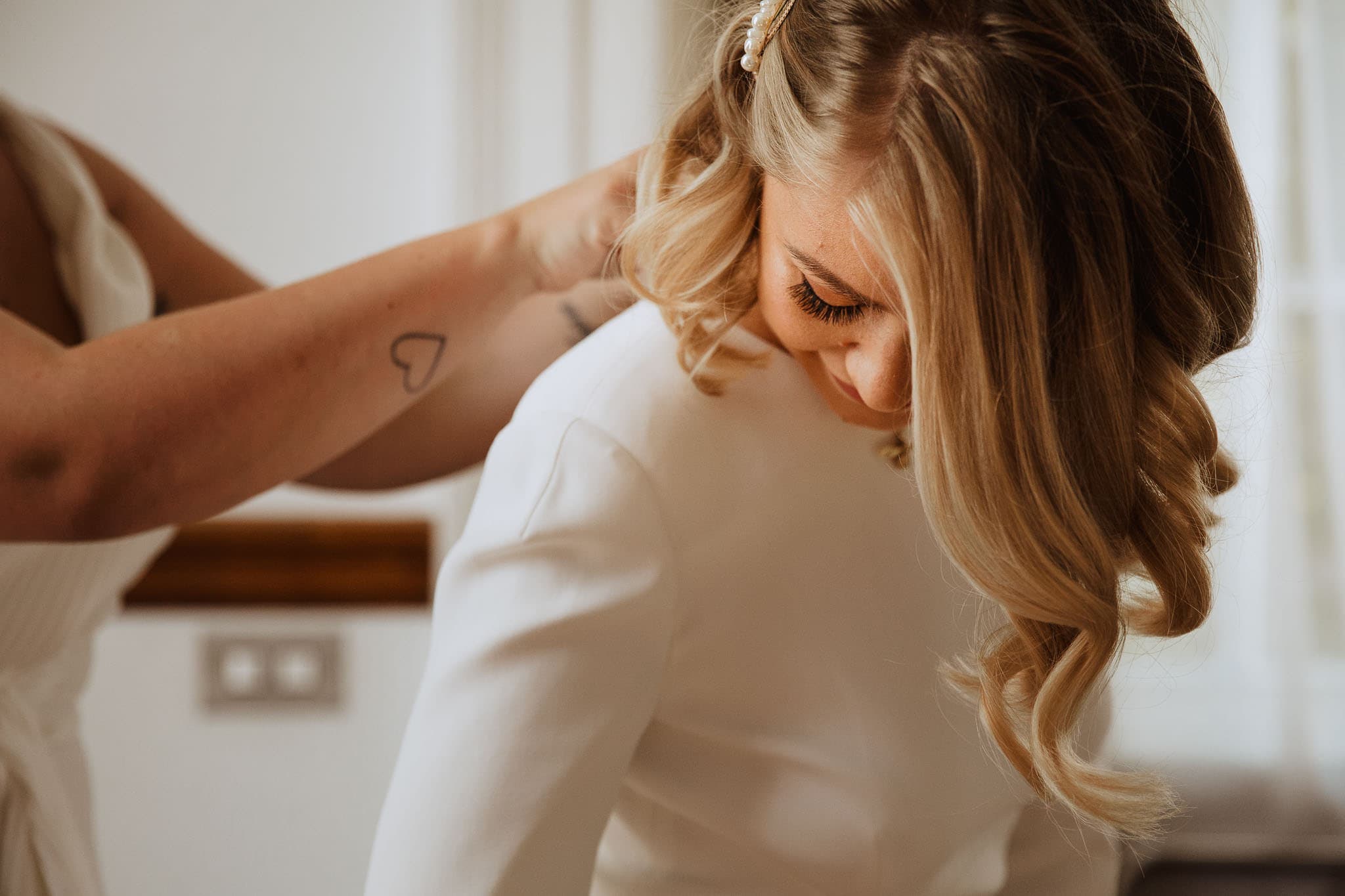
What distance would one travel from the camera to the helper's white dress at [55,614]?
2.31ft

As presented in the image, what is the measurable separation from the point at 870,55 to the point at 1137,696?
4.25ft

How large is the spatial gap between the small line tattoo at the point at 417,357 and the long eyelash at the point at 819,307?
0.26m

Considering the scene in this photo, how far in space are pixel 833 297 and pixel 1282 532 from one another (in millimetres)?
1186

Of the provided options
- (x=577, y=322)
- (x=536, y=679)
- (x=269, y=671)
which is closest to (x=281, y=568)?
(x=269, y=671)

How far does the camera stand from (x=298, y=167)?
1312 mm

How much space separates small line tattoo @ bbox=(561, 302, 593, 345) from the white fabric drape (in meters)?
0.99

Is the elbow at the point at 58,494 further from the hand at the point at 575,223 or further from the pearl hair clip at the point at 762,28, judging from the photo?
the pearl hair clip at the point at 762,28

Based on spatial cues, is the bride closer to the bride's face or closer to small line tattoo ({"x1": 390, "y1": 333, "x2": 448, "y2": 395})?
the bride's face

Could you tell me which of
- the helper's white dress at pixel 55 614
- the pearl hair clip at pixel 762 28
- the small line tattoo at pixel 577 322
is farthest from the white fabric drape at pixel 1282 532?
the helper's white dress at pixel 55 614

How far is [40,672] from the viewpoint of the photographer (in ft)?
2.44

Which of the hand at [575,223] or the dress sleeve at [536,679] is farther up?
the hand at [575,223]

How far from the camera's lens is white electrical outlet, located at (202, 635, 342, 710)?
1355mm

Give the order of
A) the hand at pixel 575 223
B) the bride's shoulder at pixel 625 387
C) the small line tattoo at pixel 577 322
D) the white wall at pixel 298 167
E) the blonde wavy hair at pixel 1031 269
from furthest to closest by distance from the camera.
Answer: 1. the white wall at pixel 298 167
2. the small line tattoo at pixel 577 322
3. the hand at pixel 575 223
4. the bride's shoulder at pixel 625 387
5. the blonde wavy hair at pixel 1031 269

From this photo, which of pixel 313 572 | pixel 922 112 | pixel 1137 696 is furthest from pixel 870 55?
pixel 1137 696
